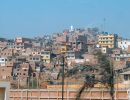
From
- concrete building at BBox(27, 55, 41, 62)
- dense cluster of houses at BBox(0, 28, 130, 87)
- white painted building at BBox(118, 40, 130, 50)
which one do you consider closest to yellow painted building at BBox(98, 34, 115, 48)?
dense cluster of houses at BBox(0, 28, 130, 87)

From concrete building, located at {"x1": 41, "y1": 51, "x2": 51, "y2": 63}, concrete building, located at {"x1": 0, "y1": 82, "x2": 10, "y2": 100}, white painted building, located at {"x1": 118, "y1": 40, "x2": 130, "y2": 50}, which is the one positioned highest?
white painted building, located at {"x1": 118, "y1": 40, "x2": 130, "y2": 50}

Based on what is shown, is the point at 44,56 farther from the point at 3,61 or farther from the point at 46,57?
the point at 3,61

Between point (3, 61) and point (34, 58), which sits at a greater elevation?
point (34, 58)

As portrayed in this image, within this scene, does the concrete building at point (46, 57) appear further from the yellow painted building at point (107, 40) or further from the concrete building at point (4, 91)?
the concrete building at point (4, 91)

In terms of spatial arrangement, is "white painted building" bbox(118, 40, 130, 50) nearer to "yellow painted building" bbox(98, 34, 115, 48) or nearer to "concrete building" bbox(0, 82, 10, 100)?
"yellow painted building" bbox(98, 34, 115, 48)

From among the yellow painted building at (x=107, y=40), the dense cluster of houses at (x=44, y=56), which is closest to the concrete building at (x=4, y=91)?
the dense cluster of houses at (x=44, y=56)

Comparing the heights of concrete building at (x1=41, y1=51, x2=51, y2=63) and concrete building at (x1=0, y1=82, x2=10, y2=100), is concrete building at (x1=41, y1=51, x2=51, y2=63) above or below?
above

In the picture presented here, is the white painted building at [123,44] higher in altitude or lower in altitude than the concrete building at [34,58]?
higher

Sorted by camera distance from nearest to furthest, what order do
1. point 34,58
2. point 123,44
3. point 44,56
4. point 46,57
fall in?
1. point 34,58
2. point 44,56
3. point 46,57
4. point 123,44

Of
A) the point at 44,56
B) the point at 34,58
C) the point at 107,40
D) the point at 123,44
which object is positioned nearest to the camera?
the point at 34,58

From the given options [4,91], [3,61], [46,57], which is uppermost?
[46,57]

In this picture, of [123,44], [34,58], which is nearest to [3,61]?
[34,58]

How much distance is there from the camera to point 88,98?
29188 millimetres

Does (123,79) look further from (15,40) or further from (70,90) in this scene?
(15,40)
